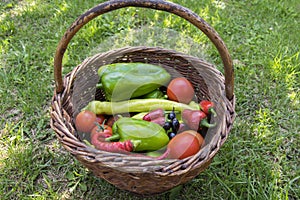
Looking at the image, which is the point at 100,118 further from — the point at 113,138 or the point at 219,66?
the point at 219,66

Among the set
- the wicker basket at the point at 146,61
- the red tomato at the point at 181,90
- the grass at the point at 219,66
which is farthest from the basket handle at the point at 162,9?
the grass at the point at 219,66

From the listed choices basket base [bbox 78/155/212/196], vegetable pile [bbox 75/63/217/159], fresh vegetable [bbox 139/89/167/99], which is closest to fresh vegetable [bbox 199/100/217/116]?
vegetable pile [bbox 75/63/217/159]

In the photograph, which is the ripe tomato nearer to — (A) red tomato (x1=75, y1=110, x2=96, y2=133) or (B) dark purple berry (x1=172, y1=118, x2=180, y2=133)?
(A) red tomato (x1=75, y1=110, x2=96, y2=133)

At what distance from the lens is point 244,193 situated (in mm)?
1505

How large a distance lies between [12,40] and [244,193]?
1899 millimetres

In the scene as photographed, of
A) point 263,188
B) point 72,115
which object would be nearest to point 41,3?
point 72,115

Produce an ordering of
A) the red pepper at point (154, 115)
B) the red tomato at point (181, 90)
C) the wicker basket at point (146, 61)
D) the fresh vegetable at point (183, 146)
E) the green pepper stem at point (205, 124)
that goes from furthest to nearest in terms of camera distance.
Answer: the red tomato at point (181, 90) < the red pepper at point (154, 115) < the green pepper stem at point (205, 124) < the fresh vegetable at point (183, 146) < the wicker basket at point (146, 61)

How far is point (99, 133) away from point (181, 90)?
0.45 m

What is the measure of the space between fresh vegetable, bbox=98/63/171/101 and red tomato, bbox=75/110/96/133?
0.21m

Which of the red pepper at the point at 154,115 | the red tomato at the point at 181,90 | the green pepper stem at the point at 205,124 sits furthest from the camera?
the red tomato at the point at 181,90

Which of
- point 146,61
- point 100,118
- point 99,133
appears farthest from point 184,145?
point 146,61

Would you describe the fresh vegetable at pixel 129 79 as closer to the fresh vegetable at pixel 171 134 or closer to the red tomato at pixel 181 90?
the red tomato at pixel 181 90

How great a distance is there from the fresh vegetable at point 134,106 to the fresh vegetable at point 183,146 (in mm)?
241

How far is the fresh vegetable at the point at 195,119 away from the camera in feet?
4.60
